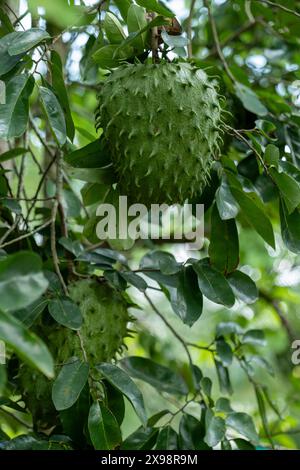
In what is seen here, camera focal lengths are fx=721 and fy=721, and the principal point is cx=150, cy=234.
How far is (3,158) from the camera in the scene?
180 cm

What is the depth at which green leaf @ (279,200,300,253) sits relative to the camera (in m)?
1.58

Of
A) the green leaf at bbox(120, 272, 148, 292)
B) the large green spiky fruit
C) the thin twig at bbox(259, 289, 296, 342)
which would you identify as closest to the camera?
the large green spiky fruit

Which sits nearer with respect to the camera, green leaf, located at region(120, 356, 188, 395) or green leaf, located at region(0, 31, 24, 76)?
green leaf, located at region(0, 31, 24, 76)

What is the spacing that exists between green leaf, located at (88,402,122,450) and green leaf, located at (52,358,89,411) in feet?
0.24

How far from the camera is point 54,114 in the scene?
4.64ft

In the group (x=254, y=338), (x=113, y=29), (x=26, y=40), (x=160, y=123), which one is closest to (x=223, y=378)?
(x=254, y=338)

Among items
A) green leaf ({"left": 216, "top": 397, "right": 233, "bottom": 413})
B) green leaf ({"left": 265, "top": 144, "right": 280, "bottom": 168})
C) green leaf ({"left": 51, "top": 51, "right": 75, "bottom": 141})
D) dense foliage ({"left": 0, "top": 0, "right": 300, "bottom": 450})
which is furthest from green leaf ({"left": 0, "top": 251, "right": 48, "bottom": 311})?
green leaf ({"left": 216, "top": 397, "right": 233, "bottom": 413})

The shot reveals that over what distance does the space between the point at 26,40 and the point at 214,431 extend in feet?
3.16

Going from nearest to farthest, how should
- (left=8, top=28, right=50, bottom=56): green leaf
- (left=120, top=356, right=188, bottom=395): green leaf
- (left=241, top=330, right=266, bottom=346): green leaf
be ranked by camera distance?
(left=8, top=28, right=50, bottom=56): green leaf, (left=120, top=356, right=188, bottom=395): green leaf, (left=241, top=330, right=266, bottom=346): green leaf

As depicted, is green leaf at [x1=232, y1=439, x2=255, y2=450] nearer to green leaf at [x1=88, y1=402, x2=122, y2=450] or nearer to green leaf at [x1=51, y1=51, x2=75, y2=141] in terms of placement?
green leaf at [x1=88, y1=402, x2=122, y2=450]

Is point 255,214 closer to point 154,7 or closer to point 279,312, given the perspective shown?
point 154,7

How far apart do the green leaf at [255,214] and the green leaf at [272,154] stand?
0.33 ft

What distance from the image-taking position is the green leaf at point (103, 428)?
1.38 meters

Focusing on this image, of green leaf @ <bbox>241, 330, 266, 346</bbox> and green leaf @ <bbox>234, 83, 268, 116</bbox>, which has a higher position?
green leaf @ <bbox>234, 83, 268, 116</bbox>
